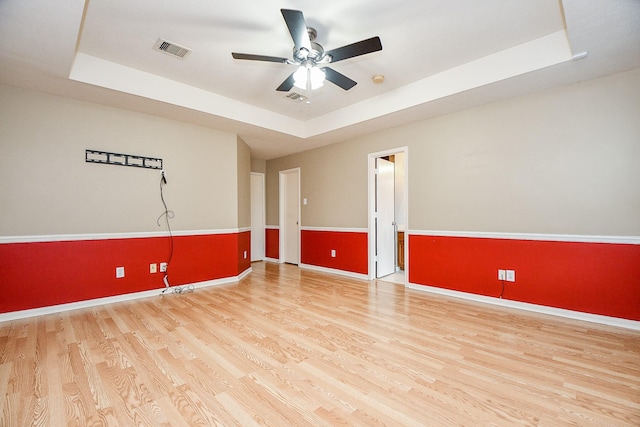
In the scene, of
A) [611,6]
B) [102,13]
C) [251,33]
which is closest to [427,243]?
[611,6]

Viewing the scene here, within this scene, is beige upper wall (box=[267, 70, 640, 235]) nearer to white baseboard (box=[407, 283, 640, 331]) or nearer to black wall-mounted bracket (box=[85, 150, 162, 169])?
white baseboard (box=[407, 283, 640, 331])

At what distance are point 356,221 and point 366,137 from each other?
143cm

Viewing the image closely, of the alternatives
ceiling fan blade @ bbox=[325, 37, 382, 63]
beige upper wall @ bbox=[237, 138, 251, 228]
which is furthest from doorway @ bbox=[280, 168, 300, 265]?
ceiling fan blade @ bbox=[325, 37, 382, 63]

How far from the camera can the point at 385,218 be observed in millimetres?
4945

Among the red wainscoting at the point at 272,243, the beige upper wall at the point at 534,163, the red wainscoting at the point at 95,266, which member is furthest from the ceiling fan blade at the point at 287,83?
the red wainscoting at the point at 272,243

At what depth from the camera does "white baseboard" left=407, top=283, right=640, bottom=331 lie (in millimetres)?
2654

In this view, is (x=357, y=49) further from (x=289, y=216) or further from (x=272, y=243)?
(x=272, y=243)

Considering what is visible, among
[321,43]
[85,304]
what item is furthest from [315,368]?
[85,304]

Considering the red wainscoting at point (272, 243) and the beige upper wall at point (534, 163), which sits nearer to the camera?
the beige upper wall at point (534, 163)

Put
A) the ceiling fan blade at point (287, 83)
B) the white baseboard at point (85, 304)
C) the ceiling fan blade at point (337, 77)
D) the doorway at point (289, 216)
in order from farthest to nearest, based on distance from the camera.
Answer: the doorway at point (289, 216) < the white baseboard at point (85, 304) < the ceiling fan blade at point (287, 83) < the ceiling fan blade at point (337, 77)

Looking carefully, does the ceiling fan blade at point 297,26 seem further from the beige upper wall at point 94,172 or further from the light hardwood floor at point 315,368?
the beige upper wall at point 94,172

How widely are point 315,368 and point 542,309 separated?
106 inches

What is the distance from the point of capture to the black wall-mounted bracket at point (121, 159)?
3.37 m

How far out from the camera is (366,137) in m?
4.70
